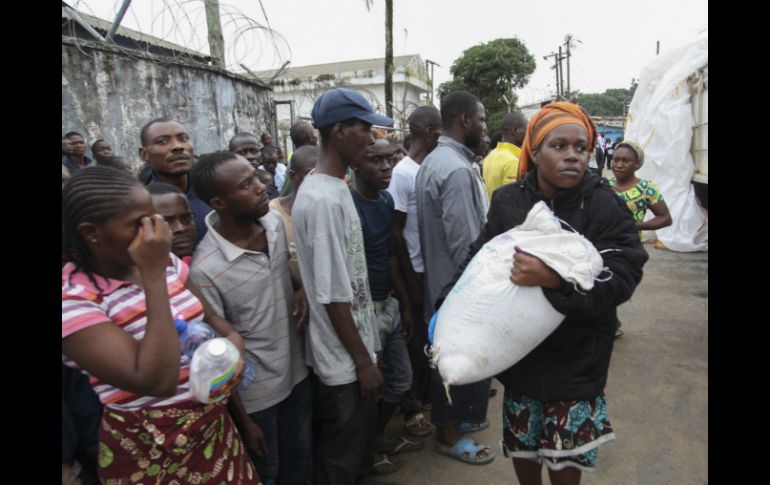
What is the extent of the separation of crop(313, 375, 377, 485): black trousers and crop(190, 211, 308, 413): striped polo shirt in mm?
197

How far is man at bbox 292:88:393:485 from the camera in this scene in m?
1.84

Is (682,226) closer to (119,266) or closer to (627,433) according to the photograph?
(627,433)

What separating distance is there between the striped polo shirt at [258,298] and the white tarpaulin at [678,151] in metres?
7.18

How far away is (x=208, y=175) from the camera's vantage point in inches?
72.1

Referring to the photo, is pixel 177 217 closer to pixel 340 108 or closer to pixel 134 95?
pixel 340 108

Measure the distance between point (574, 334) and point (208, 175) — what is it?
151cm

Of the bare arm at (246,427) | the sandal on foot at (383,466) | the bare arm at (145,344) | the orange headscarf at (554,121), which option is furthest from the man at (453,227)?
the bare arm at (145,344)

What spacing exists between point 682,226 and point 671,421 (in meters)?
5.28

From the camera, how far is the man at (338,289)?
6.05ft

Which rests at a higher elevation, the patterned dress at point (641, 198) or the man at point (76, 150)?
the man at point (76, 150)

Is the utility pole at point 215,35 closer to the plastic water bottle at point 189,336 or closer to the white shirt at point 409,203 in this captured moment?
the white shirt at point 409,203

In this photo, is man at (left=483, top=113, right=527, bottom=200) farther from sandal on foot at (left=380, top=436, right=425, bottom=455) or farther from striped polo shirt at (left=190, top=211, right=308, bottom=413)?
striped polo shirt at (left=190, top=211, right=308, bottom=413)

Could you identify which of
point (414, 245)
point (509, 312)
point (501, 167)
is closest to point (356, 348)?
point (509, 312)
